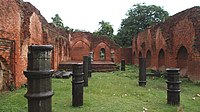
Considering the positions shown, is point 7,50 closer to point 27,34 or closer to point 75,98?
point 27,34

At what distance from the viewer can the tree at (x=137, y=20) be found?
127 ft

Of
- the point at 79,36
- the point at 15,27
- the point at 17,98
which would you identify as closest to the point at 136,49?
the point at 79,36

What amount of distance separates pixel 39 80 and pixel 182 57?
544 inches

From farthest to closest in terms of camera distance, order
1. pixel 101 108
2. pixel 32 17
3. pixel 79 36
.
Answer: pixel 79 36
pixel 32 17
pixel 101 108

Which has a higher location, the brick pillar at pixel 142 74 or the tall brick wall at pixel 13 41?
the tall brick wall at pixel 13 41

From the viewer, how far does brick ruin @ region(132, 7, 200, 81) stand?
505 inches

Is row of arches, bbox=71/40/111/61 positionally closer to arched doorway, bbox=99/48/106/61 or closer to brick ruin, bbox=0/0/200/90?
arched doorway, bbox=99/48/106/61

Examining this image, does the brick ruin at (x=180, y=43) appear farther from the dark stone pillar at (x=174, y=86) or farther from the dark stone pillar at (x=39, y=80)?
the dark stone pillar at (x=39, y=80)

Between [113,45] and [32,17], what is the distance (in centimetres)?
2134

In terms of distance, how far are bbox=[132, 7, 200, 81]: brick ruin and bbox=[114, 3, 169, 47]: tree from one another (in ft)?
55.7

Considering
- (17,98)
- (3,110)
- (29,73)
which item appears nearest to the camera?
(29,73)

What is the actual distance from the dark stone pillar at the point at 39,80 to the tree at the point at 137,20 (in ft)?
119

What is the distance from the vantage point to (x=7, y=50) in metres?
8.83

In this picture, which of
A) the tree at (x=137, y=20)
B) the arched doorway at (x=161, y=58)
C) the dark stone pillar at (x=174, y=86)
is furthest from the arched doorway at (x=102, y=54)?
the dark stone pillar at (x=174, y=86)
